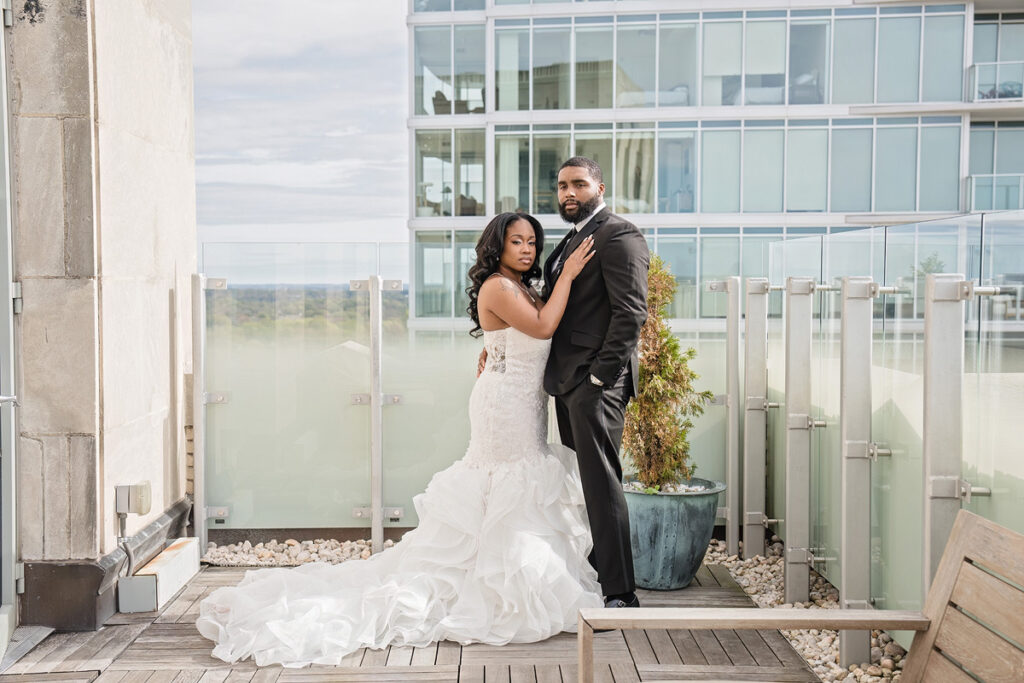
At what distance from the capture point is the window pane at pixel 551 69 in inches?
885

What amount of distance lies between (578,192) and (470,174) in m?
19.9

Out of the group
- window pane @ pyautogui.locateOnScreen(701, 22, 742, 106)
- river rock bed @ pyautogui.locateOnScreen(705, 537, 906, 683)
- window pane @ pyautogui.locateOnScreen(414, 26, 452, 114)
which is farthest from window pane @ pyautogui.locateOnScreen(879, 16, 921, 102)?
river rock bed @ pyautogui.locateOnScreen(705, 537, 906, 683)

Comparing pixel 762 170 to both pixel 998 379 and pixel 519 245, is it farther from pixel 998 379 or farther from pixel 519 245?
pixel 998 379

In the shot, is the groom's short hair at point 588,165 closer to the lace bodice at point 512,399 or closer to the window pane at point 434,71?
the lace bodice at point 512,399

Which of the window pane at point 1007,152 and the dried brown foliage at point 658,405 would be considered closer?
the dried brown foliage at point 658,405

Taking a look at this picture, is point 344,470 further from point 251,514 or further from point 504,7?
point 504,7

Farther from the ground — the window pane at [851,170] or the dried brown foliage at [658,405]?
the window pane at [851,170]

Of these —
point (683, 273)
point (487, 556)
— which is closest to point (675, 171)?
point (683, 273)

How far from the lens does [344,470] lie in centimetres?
535

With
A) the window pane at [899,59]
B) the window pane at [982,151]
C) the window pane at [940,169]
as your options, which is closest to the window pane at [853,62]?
the window pane at [899,59]

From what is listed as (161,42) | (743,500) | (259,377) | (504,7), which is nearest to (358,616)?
(259,377)

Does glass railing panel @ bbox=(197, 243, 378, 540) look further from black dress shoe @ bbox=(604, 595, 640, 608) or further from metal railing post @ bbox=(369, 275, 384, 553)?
black dress shoe @ bbox=(604, 595, 640, 608)

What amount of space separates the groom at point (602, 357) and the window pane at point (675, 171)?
1927 cm

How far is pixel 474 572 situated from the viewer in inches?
151
